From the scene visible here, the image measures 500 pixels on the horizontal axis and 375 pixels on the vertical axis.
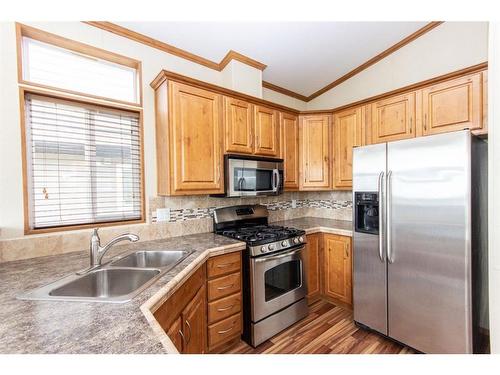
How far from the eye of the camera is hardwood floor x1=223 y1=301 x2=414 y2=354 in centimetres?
187

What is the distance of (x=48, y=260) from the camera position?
149 cm

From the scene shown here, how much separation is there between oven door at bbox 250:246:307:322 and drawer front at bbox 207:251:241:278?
127 mm

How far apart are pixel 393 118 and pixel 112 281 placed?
2829 millimetres

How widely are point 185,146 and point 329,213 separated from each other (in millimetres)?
2261

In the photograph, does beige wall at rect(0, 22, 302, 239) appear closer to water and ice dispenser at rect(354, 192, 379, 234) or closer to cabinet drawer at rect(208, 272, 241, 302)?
cabinet drawer at rect(208, 272, 241, 302)

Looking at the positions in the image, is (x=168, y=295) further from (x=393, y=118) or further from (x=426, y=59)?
(x=426, y=59)

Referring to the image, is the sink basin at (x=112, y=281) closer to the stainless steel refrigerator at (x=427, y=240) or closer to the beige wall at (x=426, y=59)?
the stainless steel refrigerator at (x=427, y=240)

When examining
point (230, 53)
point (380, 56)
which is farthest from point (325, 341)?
point (380, 56)

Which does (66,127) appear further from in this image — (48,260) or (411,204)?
(411,204)

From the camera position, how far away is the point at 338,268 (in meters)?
2.51

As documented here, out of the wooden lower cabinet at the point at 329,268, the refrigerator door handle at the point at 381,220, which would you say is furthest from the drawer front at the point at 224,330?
the refrigerator door handle at the point at 381,220

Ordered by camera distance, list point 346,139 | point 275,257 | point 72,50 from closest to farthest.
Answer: point 72,50
point 275,257
point 346,139

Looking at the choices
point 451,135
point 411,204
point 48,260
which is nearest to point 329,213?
point 411,204

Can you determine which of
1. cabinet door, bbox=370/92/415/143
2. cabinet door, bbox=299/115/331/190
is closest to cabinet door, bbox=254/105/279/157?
cabinet door, bbox=299/115/331/190
